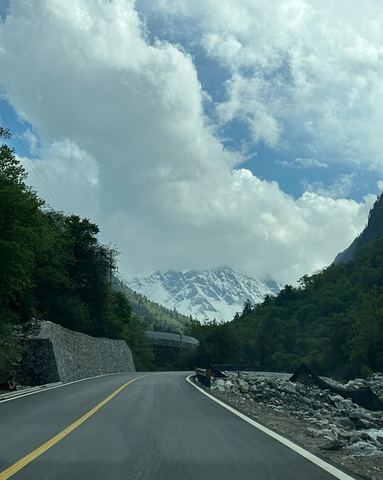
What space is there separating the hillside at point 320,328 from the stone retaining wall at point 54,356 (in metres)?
48.8

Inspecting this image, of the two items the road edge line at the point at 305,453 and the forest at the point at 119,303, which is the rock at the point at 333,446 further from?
the forest at the point at 119,303

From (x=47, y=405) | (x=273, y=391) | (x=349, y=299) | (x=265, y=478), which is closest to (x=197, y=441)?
(x=265, y=478)

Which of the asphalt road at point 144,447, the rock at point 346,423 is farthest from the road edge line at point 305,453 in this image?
the rock at point 346,423

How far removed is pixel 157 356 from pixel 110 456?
111329 mm

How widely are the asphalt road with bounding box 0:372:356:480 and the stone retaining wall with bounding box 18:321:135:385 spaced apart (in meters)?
14.3

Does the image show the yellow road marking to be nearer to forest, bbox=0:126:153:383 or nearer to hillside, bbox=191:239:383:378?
forest, bbox=0:126:153:383

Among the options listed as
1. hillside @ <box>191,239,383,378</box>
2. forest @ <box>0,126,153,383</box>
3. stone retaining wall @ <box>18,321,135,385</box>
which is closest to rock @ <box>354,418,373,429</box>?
forest @ <box>0,126,153,383</box>

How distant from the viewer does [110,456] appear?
8109 mm

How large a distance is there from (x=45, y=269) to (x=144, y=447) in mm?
39732

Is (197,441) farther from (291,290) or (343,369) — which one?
(291,290)

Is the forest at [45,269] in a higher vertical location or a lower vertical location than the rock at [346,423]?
higher

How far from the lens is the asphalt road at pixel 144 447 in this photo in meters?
7.01

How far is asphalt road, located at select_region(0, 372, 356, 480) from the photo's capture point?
7.01 m

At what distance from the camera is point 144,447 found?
893 cm
